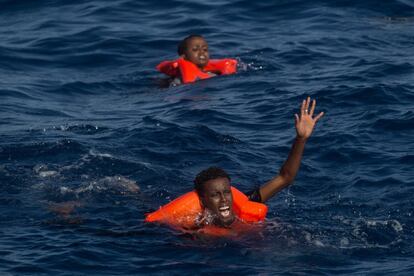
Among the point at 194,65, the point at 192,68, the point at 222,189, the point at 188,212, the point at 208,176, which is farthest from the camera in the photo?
the point at 194,65

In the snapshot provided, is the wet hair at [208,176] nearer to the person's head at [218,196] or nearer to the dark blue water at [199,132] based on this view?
the person's head at [218,196]

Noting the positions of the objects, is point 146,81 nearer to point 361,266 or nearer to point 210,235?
point 210,235

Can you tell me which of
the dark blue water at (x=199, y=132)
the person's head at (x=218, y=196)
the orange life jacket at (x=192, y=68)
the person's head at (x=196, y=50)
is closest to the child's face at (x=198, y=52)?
the person's head at (x=196, y=50)

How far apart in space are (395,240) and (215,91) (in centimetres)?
725

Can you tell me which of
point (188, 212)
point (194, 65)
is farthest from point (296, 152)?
point (194, 65)

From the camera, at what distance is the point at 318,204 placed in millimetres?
13875

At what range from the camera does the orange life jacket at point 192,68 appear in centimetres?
1981

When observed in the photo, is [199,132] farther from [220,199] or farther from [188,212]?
[220,199]

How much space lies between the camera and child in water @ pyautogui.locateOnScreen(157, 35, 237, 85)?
19.9 m

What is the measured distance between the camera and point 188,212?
13008 millimetres

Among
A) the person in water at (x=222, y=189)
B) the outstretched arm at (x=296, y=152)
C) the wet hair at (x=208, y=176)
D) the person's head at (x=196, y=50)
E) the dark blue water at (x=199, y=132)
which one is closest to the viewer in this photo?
the dark blue water at (x=199, y=132)

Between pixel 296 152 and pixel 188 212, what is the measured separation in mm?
1500

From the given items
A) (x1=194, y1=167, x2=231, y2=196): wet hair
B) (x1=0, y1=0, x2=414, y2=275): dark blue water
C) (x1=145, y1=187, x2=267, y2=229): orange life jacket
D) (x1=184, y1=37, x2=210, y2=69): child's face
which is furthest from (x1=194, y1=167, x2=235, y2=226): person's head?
(x1=184, y1=37, x2=210, y2=69): child's face

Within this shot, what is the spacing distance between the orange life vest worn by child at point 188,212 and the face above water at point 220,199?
0.21 meters
